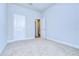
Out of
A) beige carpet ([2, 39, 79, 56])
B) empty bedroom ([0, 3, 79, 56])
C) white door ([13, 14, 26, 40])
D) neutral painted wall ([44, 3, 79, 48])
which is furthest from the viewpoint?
white door ([13, 14, 26, 40])

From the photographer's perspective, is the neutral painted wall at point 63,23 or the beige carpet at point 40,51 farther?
the neutral painted wall at point 63,23

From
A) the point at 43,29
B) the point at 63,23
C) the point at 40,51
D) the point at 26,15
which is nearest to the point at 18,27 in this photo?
the point at 26,15

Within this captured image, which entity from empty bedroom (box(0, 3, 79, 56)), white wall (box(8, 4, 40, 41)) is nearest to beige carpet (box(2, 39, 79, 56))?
empty bedroom (box(0, 3, 79, 56))

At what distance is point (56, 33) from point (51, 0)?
4.16 meters

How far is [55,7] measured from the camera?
527 centimetres

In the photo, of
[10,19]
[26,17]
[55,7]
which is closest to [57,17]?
[55,7]

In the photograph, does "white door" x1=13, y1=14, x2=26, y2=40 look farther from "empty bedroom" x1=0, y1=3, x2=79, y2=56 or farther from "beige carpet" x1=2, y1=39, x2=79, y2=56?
"beige carpet" x1=2, y1=39, x2=79, y2=56

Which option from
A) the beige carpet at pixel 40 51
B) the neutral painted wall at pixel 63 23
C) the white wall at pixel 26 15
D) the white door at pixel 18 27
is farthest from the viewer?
the white door at pixel 18 27

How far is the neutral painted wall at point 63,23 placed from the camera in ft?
12.3

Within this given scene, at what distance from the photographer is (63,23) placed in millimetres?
4516

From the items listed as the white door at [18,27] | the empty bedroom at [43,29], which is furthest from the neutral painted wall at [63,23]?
the white door at [18,27]

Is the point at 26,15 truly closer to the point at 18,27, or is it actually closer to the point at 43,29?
the point at 18,27

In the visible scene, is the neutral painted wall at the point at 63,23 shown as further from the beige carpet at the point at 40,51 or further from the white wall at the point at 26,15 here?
the white wall at the point at 26,15

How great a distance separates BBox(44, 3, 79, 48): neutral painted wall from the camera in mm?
3752
